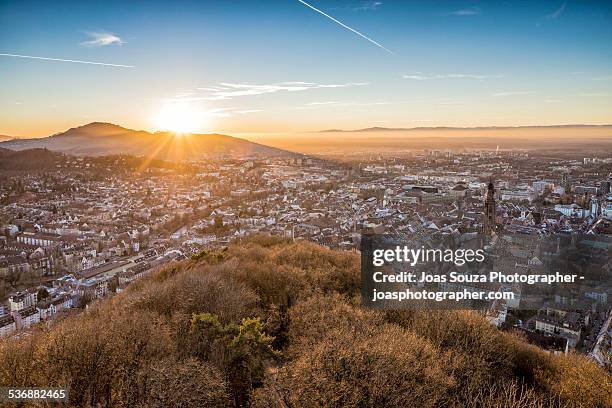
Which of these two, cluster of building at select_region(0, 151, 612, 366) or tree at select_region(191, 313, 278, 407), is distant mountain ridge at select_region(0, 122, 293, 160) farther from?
tree at select_region(191, 313, 278, 407)

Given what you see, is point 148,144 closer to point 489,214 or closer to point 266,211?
point 266,211

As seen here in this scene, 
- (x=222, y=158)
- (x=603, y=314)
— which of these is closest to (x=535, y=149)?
(x=603, y=314)

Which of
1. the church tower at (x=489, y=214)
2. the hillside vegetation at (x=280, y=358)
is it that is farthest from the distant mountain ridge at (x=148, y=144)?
the hillside vegetation at (x=280, y=358)

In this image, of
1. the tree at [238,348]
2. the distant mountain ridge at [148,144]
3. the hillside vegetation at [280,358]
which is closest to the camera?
the hillside vegetation at [280,358]

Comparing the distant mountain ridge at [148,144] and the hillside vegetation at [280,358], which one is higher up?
the distant mountain ridge at [148,144]

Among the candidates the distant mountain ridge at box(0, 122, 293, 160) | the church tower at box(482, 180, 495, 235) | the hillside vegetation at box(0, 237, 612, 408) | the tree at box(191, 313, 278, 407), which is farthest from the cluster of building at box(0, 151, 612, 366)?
the distant mountain ridge at box(0, 122, 293, 160)

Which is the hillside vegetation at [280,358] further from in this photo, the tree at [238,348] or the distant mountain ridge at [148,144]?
the distant mountain ridge at [148,144]
